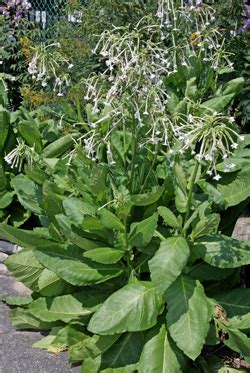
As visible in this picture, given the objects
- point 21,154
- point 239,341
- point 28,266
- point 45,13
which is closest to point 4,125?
point 21,154

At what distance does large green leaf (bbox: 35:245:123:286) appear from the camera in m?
3.79

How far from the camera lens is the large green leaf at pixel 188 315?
3.40 metres

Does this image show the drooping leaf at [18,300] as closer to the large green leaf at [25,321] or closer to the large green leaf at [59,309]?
the large green leaf at [25,321]

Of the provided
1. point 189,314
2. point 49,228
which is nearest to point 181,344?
point 189,314

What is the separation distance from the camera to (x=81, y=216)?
12.6 ft

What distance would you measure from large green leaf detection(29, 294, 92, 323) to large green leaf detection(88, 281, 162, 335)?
1.39 ft

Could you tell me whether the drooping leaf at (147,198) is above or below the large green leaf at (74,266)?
above

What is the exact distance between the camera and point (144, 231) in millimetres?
3672

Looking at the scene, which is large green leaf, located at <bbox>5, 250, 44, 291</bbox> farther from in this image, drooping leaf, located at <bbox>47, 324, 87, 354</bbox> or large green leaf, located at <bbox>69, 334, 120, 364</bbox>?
large green leaf, located at <bbox>69, 334, 120, 364</bbox>

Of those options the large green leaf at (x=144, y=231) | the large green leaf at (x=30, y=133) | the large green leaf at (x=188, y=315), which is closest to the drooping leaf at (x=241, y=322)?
the large green leaf at (x=188, y=315)

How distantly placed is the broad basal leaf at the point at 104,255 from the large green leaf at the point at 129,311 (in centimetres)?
18

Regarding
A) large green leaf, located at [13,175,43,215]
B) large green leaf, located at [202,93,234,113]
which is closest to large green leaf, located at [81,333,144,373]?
large green leaf, located at [13,175,43,215]

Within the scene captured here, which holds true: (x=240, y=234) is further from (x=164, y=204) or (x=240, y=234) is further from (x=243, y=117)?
(x=243, y=117)

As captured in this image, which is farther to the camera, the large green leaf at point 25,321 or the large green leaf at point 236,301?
the large green leaf at point 25,321
